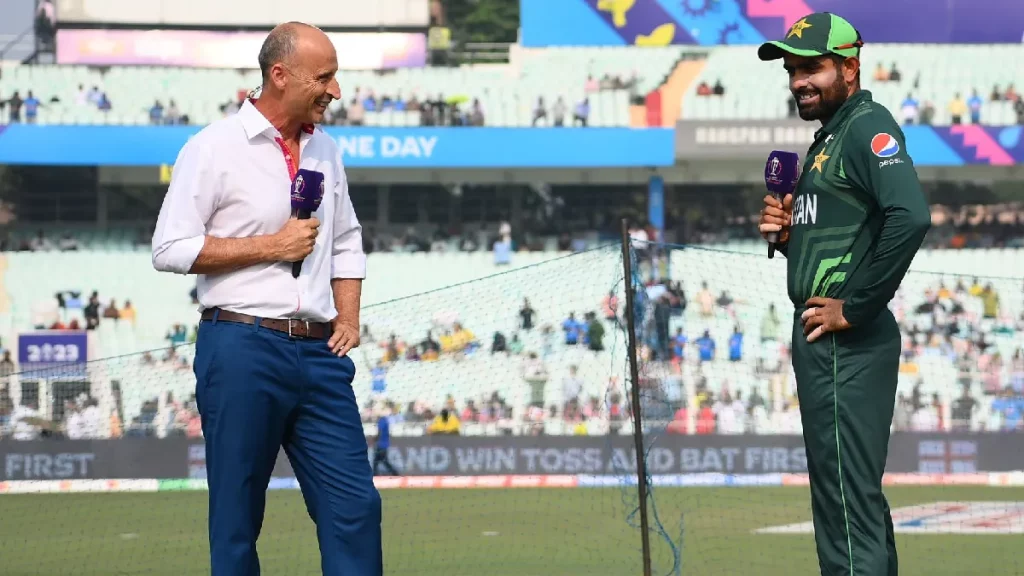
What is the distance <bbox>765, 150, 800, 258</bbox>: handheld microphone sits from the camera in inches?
197

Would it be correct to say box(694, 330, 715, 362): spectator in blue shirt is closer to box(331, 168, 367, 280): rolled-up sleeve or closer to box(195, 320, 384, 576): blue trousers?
box(331, 168, 367, 280): rolled-up sleeve

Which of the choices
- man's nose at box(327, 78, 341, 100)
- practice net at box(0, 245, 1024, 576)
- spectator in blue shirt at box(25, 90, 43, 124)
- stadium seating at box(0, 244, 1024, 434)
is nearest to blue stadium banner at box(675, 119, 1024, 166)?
stadium seating at box(0, 244, 1024, 434)

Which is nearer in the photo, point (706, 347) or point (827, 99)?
point (827, 99)

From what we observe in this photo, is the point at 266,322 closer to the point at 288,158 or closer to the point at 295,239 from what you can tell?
the point at 295,239

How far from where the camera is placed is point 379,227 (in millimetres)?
37344

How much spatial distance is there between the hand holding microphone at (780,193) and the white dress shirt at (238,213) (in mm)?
1501

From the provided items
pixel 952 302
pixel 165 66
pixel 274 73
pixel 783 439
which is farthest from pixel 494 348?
pixel 274 73

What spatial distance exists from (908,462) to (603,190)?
1746 centimetres

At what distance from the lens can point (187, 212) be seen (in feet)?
15.5

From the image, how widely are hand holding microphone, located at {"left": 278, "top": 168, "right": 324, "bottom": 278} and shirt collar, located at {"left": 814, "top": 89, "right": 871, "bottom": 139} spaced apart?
162 centimetres

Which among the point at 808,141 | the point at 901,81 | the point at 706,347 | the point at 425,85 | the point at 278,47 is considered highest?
the point at 425,85

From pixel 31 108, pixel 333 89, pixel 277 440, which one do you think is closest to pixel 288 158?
pixel 333 89

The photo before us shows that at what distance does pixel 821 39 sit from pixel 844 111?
0.79 ft

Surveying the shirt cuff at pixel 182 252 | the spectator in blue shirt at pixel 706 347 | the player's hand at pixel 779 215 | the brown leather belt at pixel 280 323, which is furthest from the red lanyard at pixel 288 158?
the spectator in blue shirt at pixel 706 347
